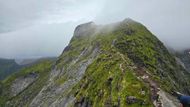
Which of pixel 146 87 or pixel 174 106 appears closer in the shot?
pixel 174 106

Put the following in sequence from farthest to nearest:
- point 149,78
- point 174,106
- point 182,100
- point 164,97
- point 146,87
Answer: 1. point 149,78
2. point 146,87
3. point 164,97
4. point 174,106
5. point 182,100

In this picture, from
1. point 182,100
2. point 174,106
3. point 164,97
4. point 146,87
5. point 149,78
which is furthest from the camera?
point 149,78

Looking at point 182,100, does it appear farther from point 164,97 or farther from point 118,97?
point 118,97

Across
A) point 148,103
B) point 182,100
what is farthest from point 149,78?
point 182,100

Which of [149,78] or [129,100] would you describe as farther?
[149,78]

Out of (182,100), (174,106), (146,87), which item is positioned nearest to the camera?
(182,100)

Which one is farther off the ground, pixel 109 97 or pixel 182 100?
pixel 182 100

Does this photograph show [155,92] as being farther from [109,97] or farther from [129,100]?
[109,97]

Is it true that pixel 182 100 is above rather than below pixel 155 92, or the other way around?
above

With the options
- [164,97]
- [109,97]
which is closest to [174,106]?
[164,97]
